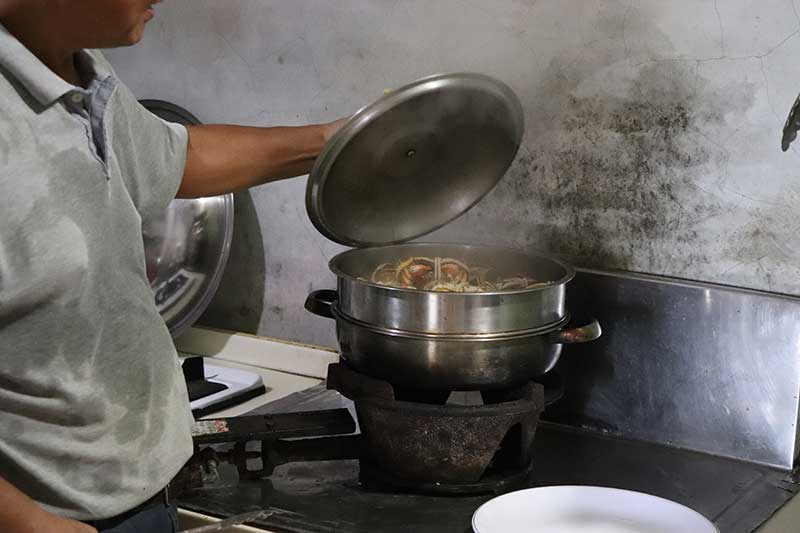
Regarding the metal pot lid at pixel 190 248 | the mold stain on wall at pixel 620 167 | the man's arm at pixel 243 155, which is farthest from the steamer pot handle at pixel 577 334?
the metal pot lid at pixel 190 248

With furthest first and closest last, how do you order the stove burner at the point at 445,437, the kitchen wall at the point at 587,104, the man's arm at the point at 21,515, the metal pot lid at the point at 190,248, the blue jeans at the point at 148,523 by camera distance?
the metal pot lid at the point at 190,248, the kitchen wall at the point at 587,104, the stove burner at the point at 445,437, the blue jeans at the point at 148,523, the man's arm at the point at 21,515

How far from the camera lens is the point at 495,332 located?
1.31 metres

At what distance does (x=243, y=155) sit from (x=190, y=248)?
1.78ft

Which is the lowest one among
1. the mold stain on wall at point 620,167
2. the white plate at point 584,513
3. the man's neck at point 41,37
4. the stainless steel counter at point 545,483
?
the stainless steel counter at point 545,483

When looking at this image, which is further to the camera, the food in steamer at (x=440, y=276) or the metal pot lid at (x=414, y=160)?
the food in steamer at (x=440, y=276)

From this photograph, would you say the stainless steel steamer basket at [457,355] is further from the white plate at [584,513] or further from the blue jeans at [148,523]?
the blue jeans at [148,523]

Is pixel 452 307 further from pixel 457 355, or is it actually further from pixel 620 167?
pixel 620 167

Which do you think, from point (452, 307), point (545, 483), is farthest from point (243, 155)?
point (545, 483)

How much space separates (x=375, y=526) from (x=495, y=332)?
28 centimetres

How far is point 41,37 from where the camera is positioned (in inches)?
39.4

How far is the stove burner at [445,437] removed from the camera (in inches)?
52.1

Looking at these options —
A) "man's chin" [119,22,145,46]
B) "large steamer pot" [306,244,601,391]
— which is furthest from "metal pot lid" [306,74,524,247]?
"man's chin" [119,22,145,46]

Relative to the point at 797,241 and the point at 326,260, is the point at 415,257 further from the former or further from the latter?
the point at 797,241

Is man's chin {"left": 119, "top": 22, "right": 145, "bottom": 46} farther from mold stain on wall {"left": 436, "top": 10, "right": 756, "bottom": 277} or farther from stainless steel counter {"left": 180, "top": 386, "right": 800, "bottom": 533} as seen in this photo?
mold stain on wall {"left": 436, "top": 10, "right": 756, "bottom": 277}
